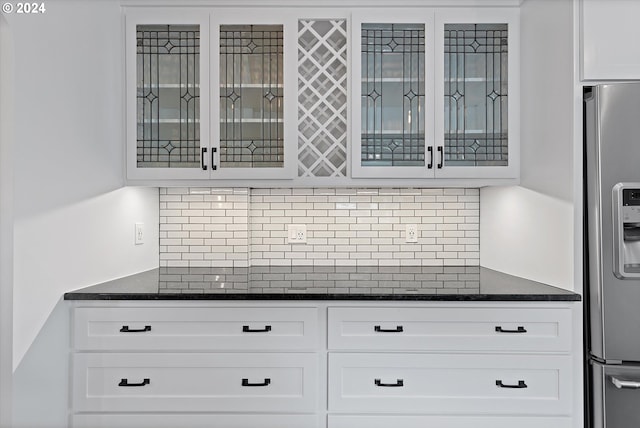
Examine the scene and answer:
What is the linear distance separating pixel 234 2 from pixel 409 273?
1.62 meters

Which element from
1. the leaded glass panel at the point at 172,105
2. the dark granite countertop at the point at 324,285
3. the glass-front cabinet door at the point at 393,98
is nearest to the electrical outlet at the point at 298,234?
the dark granite countertop at the point at 324,285

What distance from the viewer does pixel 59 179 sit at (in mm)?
2055

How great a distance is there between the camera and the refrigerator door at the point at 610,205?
1.96 meters

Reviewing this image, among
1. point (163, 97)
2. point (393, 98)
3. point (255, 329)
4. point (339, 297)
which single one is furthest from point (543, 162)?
point (163, 97)

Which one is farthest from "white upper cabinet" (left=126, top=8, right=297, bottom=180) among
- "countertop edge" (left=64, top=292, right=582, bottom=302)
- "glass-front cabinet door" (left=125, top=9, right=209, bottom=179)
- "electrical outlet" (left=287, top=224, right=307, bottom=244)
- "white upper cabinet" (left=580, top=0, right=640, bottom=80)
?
"white upper cabinet" (left=580, top=0, right=640, bottom=80)

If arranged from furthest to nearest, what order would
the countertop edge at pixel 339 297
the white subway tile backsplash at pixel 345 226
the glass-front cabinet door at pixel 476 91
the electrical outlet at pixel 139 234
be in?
the white subway tile backsplash at pixel 345 226
the electrical outlet at pixel 139 234
the glass-front cabinet door at pixel 476 91
the countertop edge at pixel 339 297

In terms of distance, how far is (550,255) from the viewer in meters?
2.21

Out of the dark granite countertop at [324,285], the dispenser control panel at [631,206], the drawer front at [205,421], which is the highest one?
the dispenser control panel at [631,206]

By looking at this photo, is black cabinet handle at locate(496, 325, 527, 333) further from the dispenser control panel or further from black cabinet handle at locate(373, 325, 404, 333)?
the dispenser control panel

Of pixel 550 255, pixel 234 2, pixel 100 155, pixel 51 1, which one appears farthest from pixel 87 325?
pixel 550 255

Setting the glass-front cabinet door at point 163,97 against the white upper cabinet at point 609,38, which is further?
the glass-front cabinet door at point 163,97

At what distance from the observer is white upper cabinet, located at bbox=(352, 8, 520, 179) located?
249 centimetres

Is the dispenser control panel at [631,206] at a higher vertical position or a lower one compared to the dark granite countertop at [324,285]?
higher

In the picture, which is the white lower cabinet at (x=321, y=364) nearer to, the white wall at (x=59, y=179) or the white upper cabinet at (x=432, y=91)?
the white wall at (x=59, y=179)
